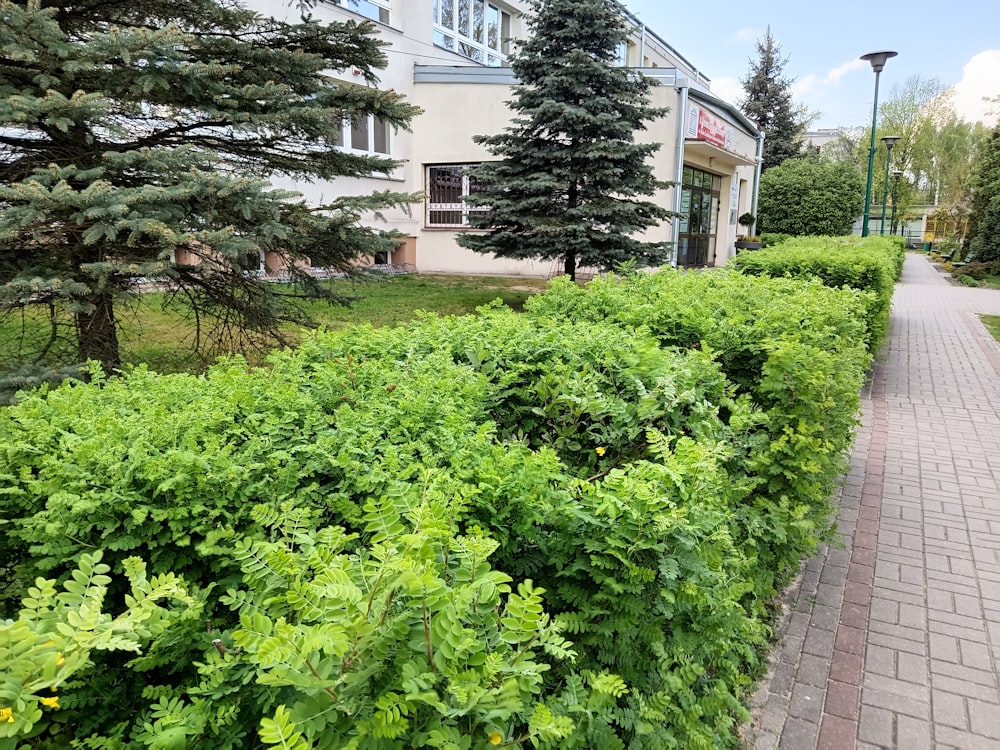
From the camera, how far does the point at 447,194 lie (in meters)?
20.6

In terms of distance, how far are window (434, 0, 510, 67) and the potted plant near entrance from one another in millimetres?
14298

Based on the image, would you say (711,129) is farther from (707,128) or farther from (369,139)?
(369,139)

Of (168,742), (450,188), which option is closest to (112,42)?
(168,742)

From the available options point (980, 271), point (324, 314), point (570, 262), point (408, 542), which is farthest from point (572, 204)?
point (980, 271)

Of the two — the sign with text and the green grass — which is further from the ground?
the sign with text

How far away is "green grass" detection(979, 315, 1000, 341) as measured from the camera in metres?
13.4

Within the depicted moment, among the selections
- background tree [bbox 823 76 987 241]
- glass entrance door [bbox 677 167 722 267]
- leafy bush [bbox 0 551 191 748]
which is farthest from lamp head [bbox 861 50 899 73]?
background tree [bbox 823 76 987 241]

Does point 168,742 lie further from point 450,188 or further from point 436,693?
point 450,188

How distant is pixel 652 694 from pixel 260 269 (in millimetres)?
6006

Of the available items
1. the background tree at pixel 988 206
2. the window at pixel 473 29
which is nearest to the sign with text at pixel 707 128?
the window at pixel 473 29

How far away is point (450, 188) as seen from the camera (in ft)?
67.6

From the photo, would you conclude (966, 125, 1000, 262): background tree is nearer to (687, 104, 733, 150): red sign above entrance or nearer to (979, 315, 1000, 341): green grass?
(687, 104, 733, 150): red sign above entrance

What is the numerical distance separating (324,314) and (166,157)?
6.50 metres

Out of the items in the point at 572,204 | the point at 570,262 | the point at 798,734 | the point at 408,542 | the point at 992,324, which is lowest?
the point at 798,734
